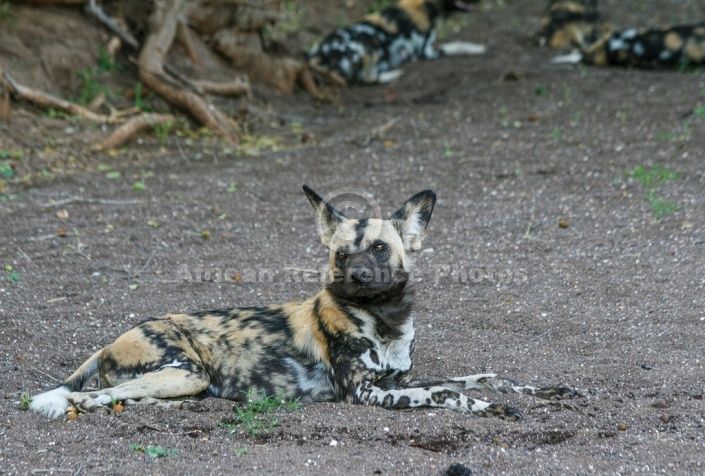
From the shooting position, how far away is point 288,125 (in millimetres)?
8289

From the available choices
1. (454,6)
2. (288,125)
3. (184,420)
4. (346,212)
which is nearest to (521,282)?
(346,212)

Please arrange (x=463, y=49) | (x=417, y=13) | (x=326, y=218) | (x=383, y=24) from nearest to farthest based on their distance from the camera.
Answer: (x=326, y=218)
(x=463, y=49)
(x=383, y=24)
(x=417, y=13)

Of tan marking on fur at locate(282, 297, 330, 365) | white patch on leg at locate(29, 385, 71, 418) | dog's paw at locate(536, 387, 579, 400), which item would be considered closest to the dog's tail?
white patch on leg at locate(29, 385, 71, 418)

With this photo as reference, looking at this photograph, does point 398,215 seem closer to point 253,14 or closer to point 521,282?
point 521,282

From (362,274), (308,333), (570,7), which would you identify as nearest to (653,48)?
(570,7)

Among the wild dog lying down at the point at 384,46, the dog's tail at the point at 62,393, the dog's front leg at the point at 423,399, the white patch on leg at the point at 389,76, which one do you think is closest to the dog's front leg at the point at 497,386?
the dog's front leg at the point at 423,399

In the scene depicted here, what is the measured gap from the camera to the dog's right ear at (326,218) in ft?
13.3

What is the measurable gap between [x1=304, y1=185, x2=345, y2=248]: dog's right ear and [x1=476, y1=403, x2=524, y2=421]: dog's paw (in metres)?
1.15

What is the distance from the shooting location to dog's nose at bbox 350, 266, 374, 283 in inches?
148

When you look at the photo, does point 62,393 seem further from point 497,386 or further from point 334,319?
point 497,386

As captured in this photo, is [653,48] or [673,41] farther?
[653,48]

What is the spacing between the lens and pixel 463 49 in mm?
10492

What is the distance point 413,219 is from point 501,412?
43.3 inches

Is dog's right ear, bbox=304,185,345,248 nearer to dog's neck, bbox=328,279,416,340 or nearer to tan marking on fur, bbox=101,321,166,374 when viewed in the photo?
dog's neck, bbox=328,279,416,340
